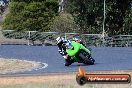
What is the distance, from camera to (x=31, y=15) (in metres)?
54.0

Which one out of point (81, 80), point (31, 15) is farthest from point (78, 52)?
point (31, 15)

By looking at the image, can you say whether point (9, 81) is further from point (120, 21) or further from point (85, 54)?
point (120, 21)

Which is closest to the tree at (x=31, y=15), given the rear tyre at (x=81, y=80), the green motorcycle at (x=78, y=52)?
the green motorcycle at (x=78, y=52)

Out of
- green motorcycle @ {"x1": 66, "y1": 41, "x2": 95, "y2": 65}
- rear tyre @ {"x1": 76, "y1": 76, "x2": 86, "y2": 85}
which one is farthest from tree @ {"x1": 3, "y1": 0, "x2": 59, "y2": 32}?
rear tyre @ {"x1": 76, "y1": 76, "x2": 86, "y2": 85}

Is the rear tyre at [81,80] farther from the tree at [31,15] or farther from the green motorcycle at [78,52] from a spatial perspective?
the tree at [31,15]

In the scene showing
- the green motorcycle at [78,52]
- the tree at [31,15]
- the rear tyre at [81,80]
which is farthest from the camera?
the tree at [31,15]

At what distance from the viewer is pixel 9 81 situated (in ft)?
58.5

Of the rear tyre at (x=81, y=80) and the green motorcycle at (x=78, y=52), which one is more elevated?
the rear tyre at (x=81, y=80)

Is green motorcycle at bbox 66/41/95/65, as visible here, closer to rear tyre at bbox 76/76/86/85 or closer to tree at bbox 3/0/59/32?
rear tyre at bbox 76/76/86/85

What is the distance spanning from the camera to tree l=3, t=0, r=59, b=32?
53062 millimetres

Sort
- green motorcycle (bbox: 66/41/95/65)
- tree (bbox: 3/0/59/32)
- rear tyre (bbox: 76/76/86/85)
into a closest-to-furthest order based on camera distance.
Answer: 1. rear tyre (bbox: 76/76/86/85)
2. green motorcycle (bbox: 66/41/95/65)
3. tree (bbox: 3/0/59/32)

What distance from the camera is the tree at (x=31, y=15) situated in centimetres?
5306

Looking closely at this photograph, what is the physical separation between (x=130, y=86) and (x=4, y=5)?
76.9 metres

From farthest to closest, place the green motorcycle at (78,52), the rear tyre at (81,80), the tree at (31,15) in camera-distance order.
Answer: the tree at (31,15)
the green motorcycle at (78,52)
the rear tyre at (81,80)
